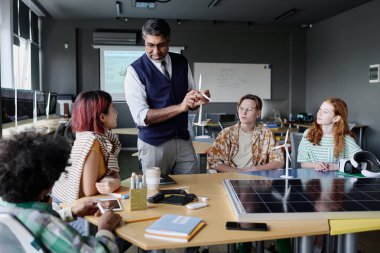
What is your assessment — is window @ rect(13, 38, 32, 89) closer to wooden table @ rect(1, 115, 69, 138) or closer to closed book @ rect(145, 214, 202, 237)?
wooden table @ rect(1, 115, 69, 138)

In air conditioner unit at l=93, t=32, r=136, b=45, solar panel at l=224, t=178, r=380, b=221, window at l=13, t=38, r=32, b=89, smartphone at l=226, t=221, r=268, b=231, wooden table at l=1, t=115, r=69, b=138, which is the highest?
air conditioner unit at l=93, t=32, r=136, b=45

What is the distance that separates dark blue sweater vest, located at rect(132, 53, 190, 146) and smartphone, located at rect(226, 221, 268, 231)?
3.13 ft

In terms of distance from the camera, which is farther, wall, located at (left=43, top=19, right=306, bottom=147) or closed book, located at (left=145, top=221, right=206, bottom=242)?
wall, located at (left=43, top=19, right=306, bottom=147)

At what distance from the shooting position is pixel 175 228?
1.14 meters

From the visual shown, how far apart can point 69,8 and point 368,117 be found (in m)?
6.27

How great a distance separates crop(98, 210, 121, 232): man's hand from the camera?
1.17m

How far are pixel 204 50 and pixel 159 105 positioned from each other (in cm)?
668

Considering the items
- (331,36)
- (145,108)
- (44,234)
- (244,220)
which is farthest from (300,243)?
(331,36)

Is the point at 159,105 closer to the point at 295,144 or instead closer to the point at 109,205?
the point at 109,205

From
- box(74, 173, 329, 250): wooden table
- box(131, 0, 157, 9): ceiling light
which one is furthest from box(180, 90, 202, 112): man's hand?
box(131, 0, 157, 9): ceiling light

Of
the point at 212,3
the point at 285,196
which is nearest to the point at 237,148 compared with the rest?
the point at 285,196

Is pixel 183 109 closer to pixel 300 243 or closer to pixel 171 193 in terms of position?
pixel 171 193

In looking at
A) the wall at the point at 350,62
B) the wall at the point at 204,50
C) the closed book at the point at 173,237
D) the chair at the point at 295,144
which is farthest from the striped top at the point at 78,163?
the wall at the point at 204,50

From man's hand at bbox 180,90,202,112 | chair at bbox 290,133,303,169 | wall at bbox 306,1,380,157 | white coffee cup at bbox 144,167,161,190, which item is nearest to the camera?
white coffee cup at bbox 144,167,161,190
